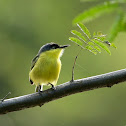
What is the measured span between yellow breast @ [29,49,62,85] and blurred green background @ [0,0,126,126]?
5.77m

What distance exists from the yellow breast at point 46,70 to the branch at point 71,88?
43.7 inches

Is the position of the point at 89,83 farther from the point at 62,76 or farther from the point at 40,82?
the point at 62,76

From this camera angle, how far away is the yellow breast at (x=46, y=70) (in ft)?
15.2

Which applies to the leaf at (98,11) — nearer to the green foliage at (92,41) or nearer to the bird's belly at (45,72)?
the green foliage at (92,41)

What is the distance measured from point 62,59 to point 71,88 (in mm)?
8047

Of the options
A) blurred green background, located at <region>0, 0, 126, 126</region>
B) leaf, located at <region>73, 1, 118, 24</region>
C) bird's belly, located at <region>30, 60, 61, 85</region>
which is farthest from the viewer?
blurred green background, located at <region>0, 0, 126, 126</region>

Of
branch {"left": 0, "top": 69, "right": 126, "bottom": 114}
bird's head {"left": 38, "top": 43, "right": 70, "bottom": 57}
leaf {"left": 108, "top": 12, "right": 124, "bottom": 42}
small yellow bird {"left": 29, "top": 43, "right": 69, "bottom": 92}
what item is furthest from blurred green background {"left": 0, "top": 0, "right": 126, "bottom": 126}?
leaf {"left": 108, "top": 12, "right": 124, "bottom": 42}

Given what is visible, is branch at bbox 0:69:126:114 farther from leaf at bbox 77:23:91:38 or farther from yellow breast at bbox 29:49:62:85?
yellow breast at bbox 29:49:62:85

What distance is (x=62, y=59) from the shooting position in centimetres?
1150

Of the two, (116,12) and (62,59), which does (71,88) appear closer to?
(116,12)

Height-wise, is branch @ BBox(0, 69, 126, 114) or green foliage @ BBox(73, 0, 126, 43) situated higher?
green foliage @ BBox(73, 0, 126, 43)

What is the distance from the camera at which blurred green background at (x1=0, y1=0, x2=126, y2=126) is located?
36.8 ft

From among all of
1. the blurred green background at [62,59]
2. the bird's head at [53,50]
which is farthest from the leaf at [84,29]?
the blurred green background at [62,59]

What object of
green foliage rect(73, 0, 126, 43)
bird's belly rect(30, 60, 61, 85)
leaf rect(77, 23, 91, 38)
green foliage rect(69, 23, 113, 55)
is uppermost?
bird's belly rect(30, 60, 61, 85)
